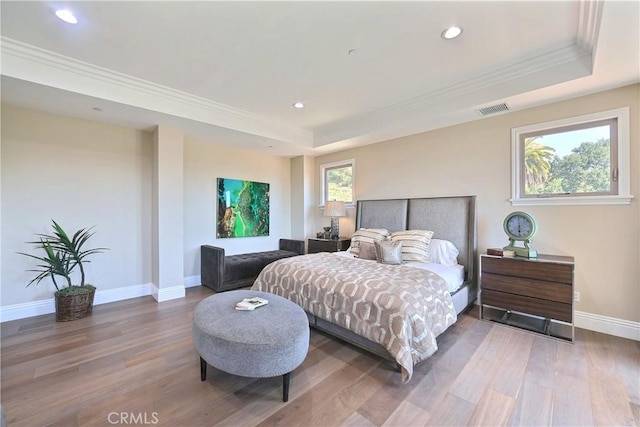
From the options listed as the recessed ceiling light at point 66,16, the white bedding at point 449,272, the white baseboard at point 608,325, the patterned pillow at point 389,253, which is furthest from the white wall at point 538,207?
the recessed ceiling light at point 66,16

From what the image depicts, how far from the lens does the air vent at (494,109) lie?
309 cm

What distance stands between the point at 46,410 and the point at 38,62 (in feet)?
9.77

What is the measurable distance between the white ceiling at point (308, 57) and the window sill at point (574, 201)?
1.12 m

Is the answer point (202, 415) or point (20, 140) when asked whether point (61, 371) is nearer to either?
point (202, 415)

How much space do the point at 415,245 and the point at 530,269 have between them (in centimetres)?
120

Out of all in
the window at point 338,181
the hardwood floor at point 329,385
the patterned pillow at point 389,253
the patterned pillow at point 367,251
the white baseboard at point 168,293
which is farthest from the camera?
the window at point 338,181

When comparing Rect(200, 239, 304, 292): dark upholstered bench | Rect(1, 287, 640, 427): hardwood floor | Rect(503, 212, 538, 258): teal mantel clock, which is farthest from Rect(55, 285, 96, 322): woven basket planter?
Rect(503, 212, 538, 258): teal mantel clock

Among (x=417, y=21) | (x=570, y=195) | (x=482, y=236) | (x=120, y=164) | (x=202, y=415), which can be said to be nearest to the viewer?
(x=202, y=415)

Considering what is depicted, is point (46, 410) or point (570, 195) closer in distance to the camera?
point (46, 410)

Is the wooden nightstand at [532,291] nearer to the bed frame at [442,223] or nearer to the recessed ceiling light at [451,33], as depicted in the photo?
the bed frame at [442,223]

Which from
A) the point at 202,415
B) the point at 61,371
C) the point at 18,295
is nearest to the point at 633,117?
the point at 202,415

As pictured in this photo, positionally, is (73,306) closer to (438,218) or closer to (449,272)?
(449,272)

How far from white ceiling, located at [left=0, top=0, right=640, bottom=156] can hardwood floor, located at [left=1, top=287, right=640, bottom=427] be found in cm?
256

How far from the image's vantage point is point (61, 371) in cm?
211
